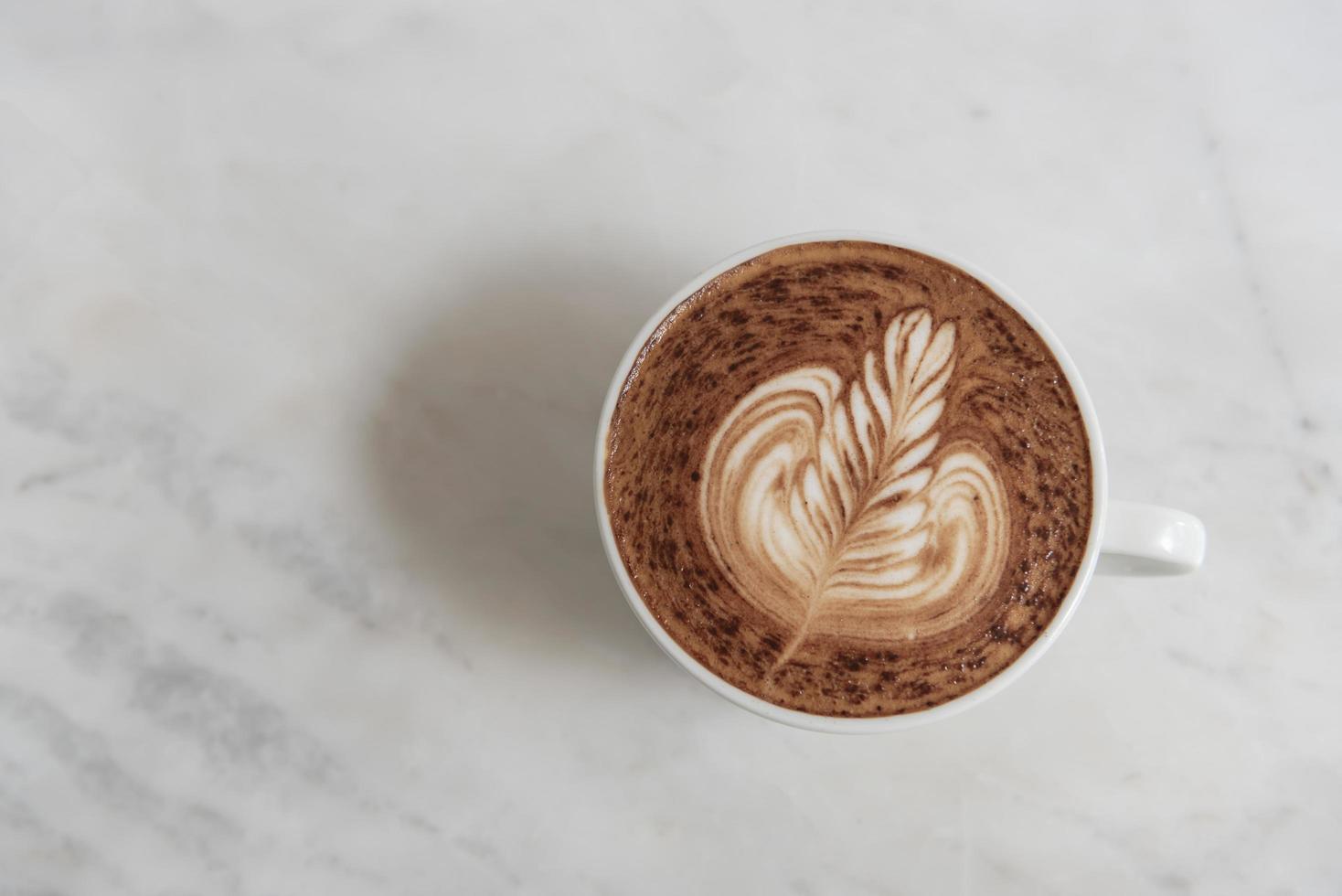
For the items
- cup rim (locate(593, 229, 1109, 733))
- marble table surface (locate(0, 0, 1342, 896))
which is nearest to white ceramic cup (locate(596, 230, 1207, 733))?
cup rim (locate(593, 229, 1109, 733))

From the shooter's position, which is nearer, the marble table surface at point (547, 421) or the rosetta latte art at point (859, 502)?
the rosetta latte art at point (859, 502)

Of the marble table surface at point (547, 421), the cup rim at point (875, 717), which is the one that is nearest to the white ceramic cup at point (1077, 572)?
the cup rim at point (875, 717)

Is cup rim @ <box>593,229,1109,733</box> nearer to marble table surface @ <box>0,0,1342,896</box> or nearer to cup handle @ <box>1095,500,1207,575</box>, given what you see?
cup handle @ <box>1095,500,1207,575</box>

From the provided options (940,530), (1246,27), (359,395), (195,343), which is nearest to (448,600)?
(359,395)

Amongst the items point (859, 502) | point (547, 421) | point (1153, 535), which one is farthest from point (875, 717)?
point (547, 421)

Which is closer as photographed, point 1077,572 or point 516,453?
point 1077,572

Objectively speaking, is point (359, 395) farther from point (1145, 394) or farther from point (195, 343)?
point (1145, 394)

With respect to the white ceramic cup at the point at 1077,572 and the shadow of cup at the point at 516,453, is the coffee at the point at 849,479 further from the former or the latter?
the shadow of cup at the point at 516,453

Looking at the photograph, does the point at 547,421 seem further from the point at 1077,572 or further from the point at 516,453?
the point at 1077,572
